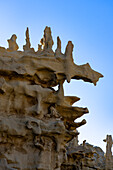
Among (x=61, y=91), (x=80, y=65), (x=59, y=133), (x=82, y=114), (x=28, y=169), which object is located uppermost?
(x=80, y=65)

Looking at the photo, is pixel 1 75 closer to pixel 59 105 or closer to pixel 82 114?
pixel 59 105

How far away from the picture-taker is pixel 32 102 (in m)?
13.1

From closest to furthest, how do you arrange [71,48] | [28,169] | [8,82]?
[28,169] < [8,82] < [71,48]

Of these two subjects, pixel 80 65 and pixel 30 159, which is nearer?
pixel 30 159

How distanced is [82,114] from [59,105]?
4.56 ft

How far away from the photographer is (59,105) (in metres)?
13.6

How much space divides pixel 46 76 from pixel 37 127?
8.81 feet

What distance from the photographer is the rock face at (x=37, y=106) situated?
39.5 feet

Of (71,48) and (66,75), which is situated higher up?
(71,48)

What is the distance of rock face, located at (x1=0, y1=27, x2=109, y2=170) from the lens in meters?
12.1

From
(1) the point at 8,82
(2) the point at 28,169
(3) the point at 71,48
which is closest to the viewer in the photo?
(2) the point at 28,169

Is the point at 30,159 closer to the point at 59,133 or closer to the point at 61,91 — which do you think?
the point at 59,133

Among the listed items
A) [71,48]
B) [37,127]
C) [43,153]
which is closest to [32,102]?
[37,127]

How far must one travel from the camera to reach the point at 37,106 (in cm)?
1272
